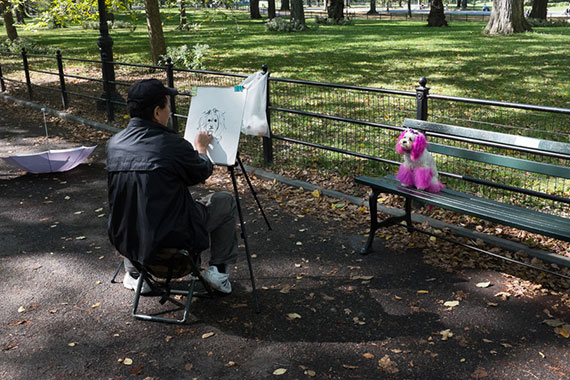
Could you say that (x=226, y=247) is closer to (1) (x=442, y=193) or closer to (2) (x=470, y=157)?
(1) (x=442, y=193)

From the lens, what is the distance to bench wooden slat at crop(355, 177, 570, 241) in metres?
4.22

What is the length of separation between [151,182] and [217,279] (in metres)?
1.07

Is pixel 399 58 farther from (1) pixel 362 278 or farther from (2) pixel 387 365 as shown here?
(2) pixel 387 365

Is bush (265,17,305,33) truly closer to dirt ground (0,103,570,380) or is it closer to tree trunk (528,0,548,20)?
tree trunk (528,0,548,20)

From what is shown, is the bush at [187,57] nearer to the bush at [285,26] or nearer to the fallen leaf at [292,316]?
the fallen leaf at [292,316]

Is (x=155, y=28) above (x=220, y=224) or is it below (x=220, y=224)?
above

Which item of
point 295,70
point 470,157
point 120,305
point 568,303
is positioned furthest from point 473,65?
point 120,305

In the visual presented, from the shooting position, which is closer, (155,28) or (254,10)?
(155,28)

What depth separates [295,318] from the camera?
436 centimetres

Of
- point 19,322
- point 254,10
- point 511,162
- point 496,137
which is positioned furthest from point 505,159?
point 254,10

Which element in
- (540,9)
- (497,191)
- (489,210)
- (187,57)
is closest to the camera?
(489,210)

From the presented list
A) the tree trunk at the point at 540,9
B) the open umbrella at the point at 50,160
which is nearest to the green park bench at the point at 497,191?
the open umbrella at the point at 50,160

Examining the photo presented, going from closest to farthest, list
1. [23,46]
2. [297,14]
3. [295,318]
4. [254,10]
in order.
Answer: [295,318] < [23,46] < [297,14] < [254,10]

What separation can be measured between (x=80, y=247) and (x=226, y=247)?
2020mm
